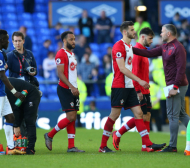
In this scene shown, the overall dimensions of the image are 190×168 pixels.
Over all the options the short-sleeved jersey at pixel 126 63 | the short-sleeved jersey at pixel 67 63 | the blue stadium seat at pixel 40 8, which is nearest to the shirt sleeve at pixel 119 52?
the short-sleeved jersey at pixel 126 63

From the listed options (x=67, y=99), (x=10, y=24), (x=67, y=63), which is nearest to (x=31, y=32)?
(x=10, y=24)

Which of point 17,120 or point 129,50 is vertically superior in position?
point 129,50

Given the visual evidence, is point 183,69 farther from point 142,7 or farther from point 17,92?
point 142,7

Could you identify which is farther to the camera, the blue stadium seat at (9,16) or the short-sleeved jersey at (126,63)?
the blue stadium seat at (9,16)

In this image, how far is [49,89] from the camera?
44.7 feet

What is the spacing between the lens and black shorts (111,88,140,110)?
6324mm

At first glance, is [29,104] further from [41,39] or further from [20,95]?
[41,39]

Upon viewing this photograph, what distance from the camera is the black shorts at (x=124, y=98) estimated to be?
20.7ft

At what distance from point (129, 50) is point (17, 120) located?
227 cm

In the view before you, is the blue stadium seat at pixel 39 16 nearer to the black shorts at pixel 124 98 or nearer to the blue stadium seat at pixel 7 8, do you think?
the blue stadium seat at pixel 7 8

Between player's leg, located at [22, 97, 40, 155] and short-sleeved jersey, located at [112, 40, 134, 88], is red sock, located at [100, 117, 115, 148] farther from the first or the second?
player's leg, located at [22, 97, 40, 155]

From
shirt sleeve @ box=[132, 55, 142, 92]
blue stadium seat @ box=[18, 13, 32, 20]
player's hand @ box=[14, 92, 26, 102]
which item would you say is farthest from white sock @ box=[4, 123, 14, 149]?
blue stadium seat @ box=[18, 13, 32, 20]

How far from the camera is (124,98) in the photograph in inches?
249

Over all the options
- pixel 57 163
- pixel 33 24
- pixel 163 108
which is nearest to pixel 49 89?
pixel 163 108
